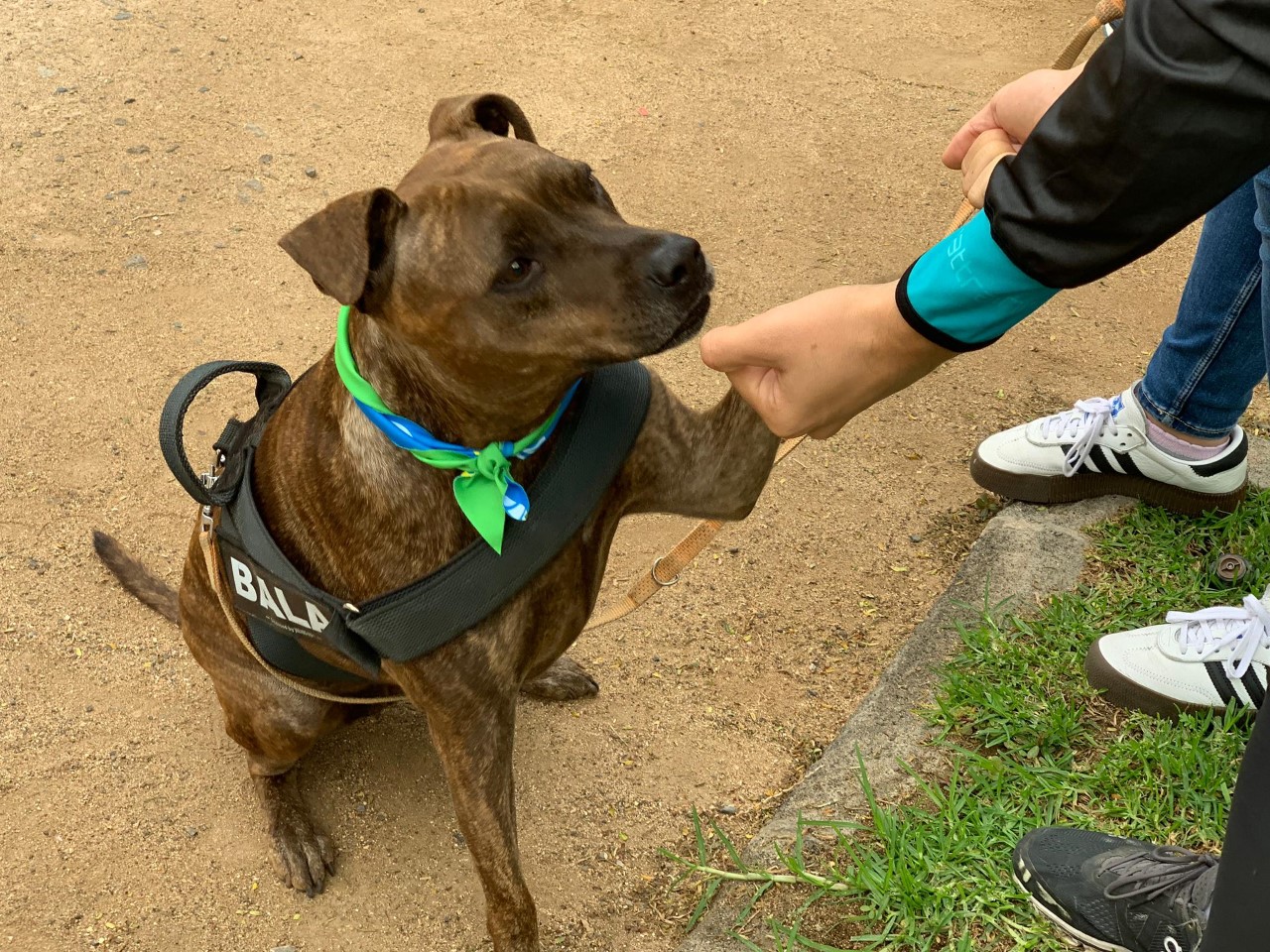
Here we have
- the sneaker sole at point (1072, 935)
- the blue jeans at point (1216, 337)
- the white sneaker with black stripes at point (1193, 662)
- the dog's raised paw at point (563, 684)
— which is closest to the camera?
the sneaker sole at point (1072, 935)

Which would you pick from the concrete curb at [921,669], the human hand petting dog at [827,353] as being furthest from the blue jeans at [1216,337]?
the human hand petting dog at [827,353]

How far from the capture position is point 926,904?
276 centimetres

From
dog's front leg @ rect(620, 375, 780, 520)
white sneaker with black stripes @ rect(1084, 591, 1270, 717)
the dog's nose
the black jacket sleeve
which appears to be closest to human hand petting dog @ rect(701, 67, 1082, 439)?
the dog's nose

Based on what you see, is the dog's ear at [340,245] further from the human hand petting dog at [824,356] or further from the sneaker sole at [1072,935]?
the sneaker sole at [1072,935]

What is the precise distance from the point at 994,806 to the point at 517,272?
1.70m

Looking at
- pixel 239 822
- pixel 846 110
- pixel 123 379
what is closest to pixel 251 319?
pixel 123 379

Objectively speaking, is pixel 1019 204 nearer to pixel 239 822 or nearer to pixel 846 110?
pixel 239 822

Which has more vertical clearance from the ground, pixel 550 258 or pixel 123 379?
pixel 550 258

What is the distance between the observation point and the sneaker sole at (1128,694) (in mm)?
3066

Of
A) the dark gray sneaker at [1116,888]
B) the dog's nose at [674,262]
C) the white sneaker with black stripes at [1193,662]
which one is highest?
the dog's nose at [674,262]

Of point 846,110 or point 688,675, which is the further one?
point 846,110

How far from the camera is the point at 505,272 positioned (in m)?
2.31

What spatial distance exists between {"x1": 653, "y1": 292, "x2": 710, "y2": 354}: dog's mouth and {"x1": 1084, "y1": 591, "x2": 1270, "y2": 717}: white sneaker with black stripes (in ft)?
5.04

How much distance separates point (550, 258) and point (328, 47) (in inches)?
197
